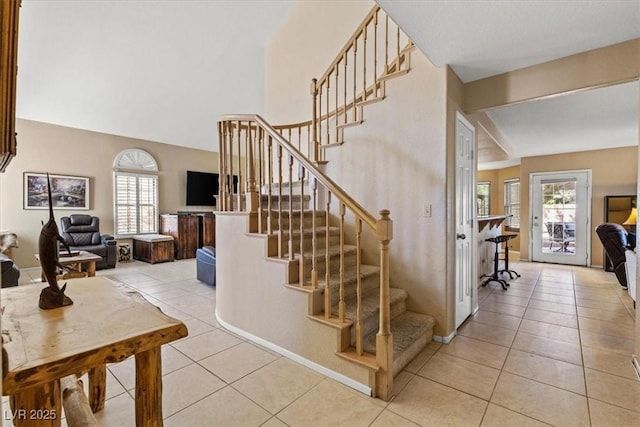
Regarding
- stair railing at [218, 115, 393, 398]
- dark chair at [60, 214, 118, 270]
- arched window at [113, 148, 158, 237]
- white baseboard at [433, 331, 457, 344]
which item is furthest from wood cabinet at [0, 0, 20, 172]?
arched window at [113, 148, 158, 237]

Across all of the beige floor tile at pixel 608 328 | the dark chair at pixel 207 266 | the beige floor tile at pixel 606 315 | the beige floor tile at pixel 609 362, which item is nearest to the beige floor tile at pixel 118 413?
the dark chair at pixel 207 266

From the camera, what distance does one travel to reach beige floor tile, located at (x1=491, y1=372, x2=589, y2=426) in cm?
176

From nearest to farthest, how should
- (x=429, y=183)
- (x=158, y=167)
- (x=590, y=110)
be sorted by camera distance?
(x=429, y=183) → (x=590, y=110) → (x=158, y=167)

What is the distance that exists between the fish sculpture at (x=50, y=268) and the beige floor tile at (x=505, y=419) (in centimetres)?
225

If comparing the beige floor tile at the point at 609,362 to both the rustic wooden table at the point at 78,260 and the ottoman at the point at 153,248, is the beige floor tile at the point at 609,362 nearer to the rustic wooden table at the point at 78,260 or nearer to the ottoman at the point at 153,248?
the rustic wooden table at the point at 78,260

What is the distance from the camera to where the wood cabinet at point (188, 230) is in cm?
702

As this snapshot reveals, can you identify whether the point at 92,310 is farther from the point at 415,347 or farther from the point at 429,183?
the point at 429,183

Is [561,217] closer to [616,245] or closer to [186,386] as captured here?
[616,245]

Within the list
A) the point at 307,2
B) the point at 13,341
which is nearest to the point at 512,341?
the point at 13,341

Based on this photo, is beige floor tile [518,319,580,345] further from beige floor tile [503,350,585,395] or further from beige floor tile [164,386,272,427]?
beige floor tile [164,386,272,427]

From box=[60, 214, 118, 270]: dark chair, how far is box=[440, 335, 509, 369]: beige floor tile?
6133 mm

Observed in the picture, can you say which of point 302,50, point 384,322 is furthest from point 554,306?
point 302,50

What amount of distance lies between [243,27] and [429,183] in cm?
437

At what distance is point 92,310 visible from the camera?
1232 millimetres
